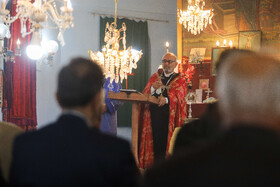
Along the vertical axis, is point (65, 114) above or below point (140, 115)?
above

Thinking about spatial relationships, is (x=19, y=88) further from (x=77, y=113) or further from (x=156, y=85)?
(x=77, y=113)

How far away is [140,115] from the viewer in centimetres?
655

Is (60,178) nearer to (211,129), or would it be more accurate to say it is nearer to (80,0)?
(211,129)

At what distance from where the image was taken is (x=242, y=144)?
1077 millimetres

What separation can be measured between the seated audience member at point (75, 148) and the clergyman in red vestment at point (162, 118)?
15.7 feet

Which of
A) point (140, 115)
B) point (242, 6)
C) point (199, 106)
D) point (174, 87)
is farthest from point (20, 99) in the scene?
point (242, 6)

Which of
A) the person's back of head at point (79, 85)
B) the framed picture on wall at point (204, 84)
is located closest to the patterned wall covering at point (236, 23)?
the framed picture on wall at point (204, 84)

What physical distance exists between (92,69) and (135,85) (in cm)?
970

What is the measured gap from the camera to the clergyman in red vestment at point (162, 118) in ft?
20.7

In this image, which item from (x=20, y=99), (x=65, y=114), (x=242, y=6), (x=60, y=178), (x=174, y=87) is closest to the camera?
(x=60, y=178)

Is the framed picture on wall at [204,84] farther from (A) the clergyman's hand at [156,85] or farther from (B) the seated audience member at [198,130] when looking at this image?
(B) the seated audience member at [198,130]

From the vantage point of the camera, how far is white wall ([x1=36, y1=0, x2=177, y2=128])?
953cm

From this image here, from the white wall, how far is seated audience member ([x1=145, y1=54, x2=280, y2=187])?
27.2ft

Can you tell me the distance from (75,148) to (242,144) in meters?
0.63
